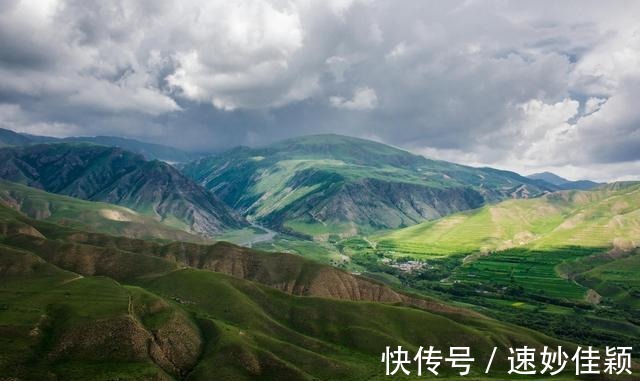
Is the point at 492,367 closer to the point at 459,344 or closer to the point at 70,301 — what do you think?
the point at 459,344

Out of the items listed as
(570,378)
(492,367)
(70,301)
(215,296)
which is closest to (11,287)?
(70,301)

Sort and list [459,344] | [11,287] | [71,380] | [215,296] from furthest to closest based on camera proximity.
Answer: [215,296]
[459,344]
[11,287]
[71,380]

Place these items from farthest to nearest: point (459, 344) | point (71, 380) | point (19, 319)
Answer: point (459, 344), point (19, 319), point (71, 380)

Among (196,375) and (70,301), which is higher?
(70,301)

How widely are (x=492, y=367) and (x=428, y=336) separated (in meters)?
23.3

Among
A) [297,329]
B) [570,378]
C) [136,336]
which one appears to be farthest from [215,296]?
[570,378]

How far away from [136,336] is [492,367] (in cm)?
11419

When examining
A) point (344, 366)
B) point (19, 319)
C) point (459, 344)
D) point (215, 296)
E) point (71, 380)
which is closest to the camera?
point (71, 380)

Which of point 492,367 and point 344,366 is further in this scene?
point 492,367

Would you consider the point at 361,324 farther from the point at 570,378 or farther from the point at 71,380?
the point at 71,380

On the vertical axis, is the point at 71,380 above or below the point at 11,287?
below

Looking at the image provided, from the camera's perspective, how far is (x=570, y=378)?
162m

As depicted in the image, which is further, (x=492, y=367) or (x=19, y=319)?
(x=492, y=367)

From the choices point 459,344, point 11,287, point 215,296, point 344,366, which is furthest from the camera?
point 215,296
